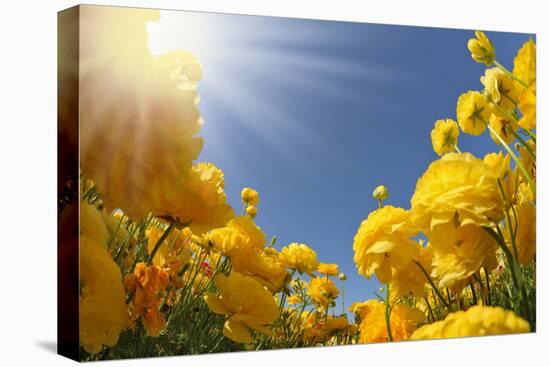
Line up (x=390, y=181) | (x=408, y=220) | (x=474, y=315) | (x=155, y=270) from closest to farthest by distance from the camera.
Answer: (x=474, y=315)
(x=155, y=270)
(x=408, y=220)
(x=390, y=181)

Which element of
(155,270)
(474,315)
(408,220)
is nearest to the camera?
(474,315)

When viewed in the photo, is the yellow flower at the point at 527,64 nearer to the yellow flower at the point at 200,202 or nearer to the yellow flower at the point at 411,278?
the yellow flower at the point at 411,278

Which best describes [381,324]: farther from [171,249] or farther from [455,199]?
[171,249]

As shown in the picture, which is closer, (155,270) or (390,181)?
(155,270)

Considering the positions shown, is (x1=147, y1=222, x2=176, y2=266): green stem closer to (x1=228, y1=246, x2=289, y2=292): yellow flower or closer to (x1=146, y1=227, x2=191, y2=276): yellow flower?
(x1=146, y1=227, x2=191, y2=276): yellow flower

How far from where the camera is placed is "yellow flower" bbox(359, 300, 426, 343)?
3348 mm

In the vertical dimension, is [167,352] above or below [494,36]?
below

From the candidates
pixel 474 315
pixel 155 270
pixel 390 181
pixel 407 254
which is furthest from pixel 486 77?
pixel 155 270

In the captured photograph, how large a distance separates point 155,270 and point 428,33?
1.42 m

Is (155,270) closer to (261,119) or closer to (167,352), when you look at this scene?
(167,352)

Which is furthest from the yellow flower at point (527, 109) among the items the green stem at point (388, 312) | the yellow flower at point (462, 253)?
the green stem at point (388, 312)

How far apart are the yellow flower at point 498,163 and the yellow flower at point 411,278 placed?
40 cm

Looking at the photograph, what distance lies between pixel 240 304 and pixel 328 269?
0.41 m

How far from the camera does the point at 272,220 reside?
3213mm
